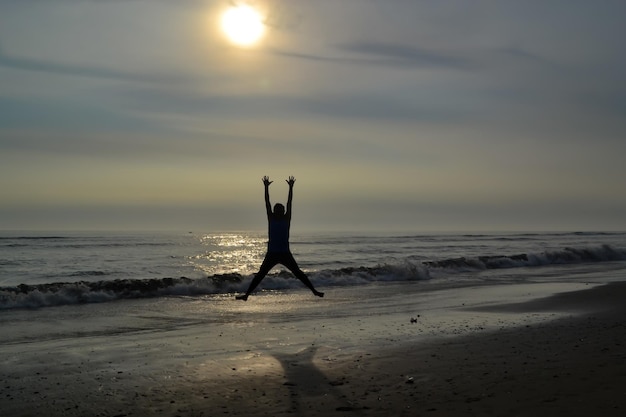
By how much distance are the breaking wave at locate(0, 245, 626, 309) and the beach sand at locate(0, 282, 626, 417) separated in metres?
2.58

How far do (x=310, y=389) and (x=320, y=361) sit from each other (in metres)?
1.52

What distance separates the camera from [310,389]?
733cm

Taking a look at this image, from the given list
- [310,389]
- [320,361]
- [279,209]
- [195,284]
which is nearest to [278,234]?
[279,209]

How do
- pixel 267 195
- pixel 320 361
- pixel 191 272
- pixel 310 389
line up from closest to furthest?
pixel 310 389 < pixel 320 361 < pixel 267 195 < pixel 191 272

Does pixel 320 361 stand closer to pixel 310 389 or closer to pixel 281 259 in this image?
pixel 310 389

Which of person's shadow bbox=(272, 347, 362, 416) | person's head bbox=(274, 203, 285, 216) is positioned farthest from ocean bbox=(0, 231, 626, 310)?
person's shadow bbox=(272, 347, 362, 416)

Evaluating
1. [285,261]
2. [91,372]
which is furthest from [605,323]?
[91,372]

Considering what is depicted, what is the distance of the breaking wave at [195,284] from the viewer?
1827 centimetres

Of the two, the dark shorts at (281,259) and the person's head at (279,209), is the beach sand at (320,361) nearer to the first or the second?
the dark shorts at (281,259)

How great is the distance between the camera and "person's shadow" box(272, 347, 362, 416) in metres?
6.56

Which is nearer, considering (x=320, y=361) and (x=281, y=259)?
(x=320, y=361)

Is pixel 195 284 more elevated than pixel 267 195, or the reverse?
pixel 267 195

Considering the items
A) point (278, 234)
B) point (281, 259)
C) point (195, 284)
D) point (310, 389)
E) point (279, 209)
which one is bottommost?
point (310, 389)

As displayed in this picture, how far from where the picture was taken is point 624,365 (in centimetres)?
793
